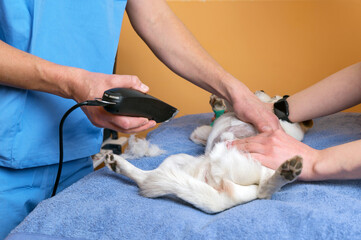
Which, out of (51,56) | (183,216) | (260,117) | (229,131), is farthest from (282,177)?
(51,56)

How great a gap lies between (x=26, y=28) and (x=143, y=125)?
1.20 feet

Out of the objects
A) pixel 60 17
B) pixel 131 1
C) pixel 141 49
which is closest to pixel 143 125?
pixel 60 17

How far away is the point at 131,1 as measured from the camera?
3.37 ft

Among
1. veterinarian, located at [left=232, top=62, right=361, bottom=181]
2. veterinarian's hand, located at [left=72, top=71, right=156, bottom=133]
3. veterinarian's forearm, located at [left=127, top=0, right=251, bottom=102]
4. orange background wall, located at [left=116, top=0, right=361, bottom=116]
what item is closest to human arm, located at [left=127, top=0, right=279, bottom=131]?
veterinarian's forearm, located at [left=127, top=0, right=251, bottom=102]

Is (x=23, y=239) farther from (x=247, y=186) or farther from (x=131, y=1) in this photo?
(x=131, y=1)

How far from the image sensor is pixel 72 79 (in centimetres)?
67

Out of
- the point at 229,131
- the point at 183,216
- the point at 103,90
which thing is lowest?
the point at 183,216

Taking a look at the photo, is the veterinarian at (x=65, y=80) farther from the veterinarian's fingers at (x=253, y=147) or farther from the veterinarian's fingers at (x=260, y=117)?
the veterinarian's fingers at (x=253, y=147)

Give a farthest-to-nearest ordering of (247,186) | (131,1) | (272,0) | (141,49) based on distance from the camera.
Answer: (141,49)
(272,0)
(131,1)
(247,186)

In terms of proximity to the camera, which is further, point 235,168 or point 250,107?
point 250,107

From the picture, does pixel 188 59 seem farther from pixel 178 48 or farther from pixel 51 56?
pixel 51 56

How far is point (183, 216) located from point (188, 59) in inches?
21.5

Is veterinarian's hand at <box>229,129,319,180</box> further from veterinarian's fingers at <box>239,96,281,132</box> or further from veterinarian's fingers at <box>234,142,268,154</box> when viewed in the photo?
veterinarian's fingers at <box>239,96,281,132</box>

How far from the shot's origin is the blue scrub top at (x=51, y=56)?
785mm
